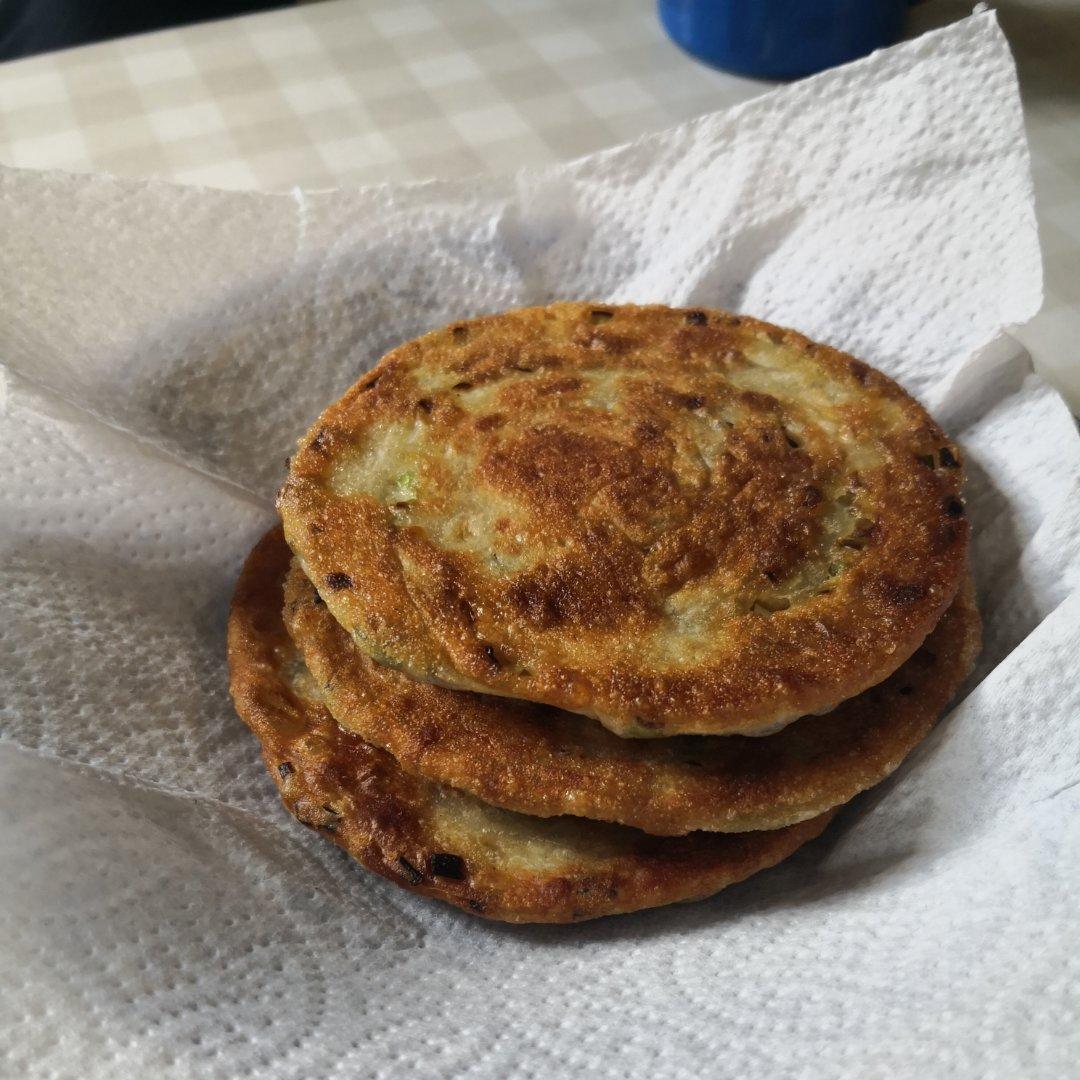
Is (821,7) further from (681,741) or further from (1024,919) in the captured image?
(1024,919)

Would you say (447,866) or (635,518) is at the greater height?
(635,518)

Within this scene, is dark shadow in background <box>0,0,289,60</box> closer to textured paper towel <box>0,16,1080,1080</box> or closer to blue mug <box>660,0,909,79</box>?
blue mug <box>660,0,909,79</box>

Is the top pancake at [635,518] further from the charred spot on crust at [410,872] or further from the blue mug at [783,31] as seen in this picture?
the blue mug at [783,31]

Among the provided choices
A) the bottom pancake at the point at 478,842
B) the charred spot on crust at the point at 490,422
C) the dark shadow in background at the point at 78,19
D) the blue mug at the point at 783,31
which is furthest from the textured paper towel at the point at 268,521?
the dark shadow in background at the point at 78,19

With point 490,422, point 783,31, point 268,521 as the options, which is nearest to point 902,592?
point 490,422

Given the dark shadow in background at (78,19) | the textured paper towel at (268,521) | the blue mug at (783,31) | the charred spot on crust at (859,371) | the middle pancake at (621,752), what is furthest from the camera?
the dark shadow in background at (78,19)

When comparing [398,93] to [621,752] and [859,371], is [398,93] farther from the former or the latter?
[621,752]

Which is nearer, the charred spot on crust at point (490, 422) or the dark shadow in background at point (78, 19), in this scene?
the charred spot on crust at point (490, 422)
